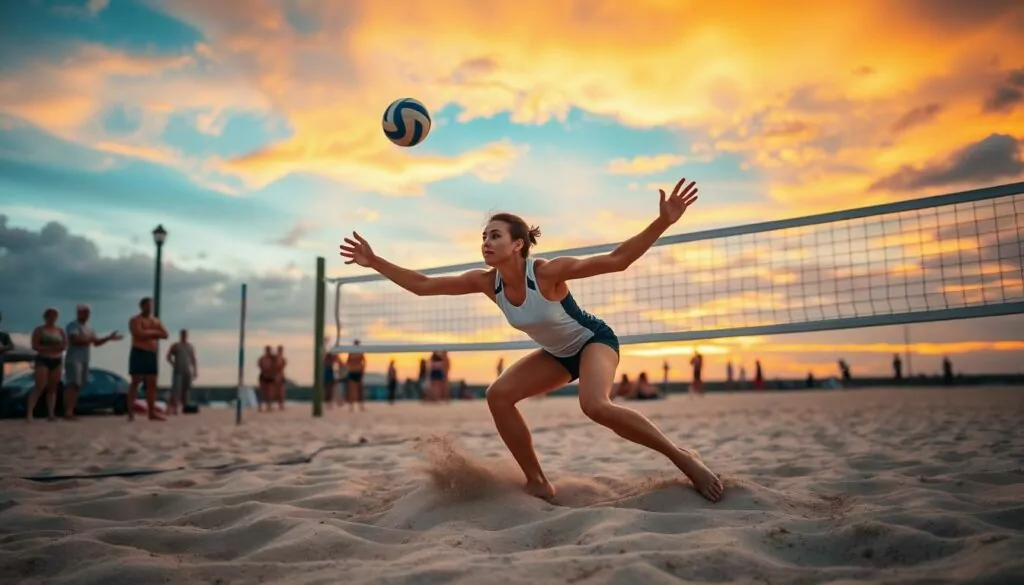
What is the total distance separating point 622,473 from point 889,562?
1.93 m

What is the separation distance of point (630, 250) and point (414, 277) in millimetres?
1158

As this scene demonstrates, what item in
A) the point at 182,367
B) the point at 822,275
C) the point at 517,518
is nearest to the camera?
the point at 517,518

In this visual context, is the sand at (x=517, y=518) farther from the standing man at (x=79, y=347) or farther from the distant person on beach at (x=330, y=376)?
the distant person on beach at (x=330, y=376)

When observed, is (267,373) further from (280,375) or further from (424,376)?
(424,376)

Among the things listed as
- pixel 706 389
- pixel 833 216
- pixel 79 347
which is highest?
pixel 833 216

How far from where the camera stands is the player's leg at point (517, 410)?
10.5 feet

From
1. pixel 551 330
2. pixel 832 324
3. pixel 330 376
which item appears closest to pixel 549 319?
pixel 551 330

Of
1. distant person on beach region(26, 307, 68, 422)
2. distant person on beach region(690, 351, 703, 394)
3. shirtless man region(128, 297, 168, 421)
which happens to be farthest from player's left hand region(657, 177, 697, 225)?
distant person on beach region(690, 351, 703, 394)

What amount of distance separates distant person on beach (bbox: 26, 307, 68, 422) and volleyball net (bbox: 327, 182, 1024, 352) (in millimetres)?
4976

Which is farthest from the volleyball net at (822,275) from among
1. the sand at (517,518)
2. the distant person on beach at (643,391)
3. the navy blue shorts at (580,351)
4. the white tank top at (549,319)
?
the distant person on beach at (643,391)

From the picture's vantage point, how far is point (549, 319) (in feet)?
10.5

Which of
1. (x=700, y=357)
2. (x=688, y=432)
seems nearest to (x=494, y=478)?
(x=688, y=432)

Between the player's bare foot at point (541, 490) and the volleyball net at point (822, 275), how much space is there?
10.1 feet

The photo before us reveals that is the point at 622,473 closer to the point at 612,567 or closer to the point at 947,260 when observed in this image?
the point at 612,567
